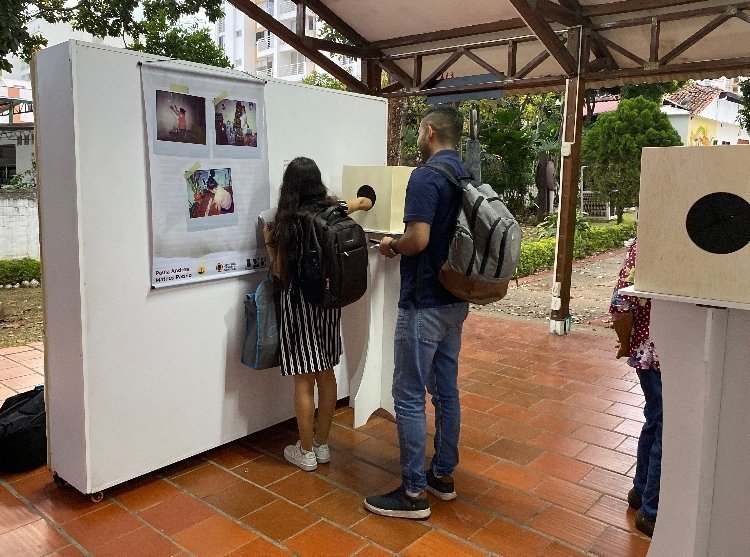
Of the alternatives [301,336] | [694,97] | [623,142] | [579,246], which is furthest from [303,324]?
[694,97]

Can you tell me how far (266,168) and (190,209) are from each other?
49cm

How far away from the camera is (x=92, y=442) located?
2.58 metres

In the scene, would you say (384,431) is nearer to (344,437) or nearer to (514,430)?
(344,437)

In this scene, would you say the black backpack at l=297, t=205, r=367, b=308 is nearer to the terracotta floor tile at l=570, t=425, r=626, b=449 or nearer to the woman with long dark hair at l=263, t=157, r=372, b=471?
the woman with long dark hair at l=263, t=157, r=372, b=471

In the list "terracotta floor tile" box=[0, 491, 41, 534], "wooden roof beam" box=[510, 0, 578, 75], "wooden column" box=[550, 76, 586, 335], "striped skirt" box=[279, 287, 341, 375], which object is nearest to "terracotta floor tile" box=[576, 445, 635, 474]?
"striped skirt" box=[279, 287, 341, 375]

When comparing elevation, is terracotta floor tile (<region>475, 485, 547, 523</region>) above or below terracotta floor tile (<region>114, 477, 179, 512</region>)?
below

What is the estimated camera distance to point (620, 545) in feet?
8.06

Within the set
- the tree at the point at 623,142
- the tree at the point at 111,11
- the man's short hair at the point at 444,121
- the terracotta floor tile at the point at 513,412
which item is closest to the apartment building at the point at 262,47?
the tree at the point at 623,142

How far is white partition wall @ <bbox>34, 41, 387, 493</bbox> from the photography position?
243cm

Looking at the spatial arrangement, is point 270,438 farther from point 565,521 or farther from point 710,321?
point 710,321

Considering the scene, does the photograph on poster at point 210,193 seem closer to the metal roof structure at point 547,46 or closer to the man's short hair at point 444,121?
the man's short hair at point 444,121

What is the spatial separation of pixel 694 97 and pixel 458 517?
810 inches

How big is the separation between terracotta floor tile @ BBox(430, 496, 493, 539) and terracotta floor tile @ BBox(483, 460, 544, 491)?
0.31 metres

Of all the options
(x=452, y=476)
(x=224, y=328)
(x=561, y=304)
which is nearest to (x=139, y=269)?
(x=224, y=328)
